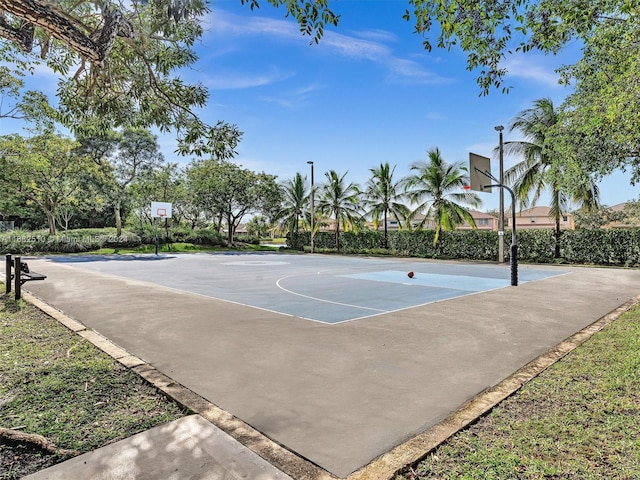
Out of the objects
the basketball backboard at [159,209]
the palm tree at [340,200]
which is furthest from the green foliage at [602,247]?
the basketball backboard at [159,209]

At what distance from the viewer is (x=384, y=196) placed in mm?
27375

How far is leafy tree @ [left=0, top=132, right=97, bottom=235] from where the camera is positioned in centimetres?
2250

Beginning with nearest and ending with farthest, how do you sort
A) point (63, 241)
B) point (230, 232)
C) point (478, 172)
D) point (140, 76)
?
point (140, 76)
point (478, 172)
point (63, 241)
point (230, 232)

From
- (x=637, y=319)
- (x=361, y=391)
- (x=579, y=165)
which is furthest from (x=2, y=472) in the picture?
(x=579, y=165)

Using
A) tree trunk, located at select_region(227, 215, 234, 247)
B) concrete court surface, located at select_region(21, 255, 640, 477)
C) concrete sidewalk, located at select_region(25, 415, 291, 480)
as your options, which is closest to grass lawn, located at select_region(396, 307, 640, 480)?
concrete court surface, located at select_region(21, 255, 640, 477)

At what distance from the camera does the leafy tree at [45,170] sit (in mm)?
22500

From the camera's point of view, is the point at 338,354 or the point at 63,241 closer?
the point at 338,354

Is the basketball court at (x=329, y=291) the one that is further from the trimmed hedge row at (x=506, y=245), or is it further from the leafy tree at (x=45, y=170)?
the leafy tree at (x=45, y=170)

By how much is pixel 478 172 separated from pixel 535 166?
6046 millimetres

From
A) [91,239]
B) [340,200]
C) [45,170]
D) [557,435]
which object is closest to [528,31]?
[557,435]

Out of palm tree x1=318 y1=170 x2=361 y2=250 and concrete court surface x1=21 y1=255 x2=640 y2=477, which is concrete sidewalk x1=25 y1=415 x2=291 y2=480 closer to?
concrete court surface x1=21 y1=255 x2=640 y2=477

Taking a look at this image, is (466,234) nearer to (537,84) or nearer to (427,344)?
(537,84)

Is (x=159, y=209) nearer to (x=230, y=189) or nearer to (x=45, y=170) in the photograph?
(x=230, y=189)

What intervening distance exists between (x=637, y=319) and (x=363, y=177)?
897 inches
